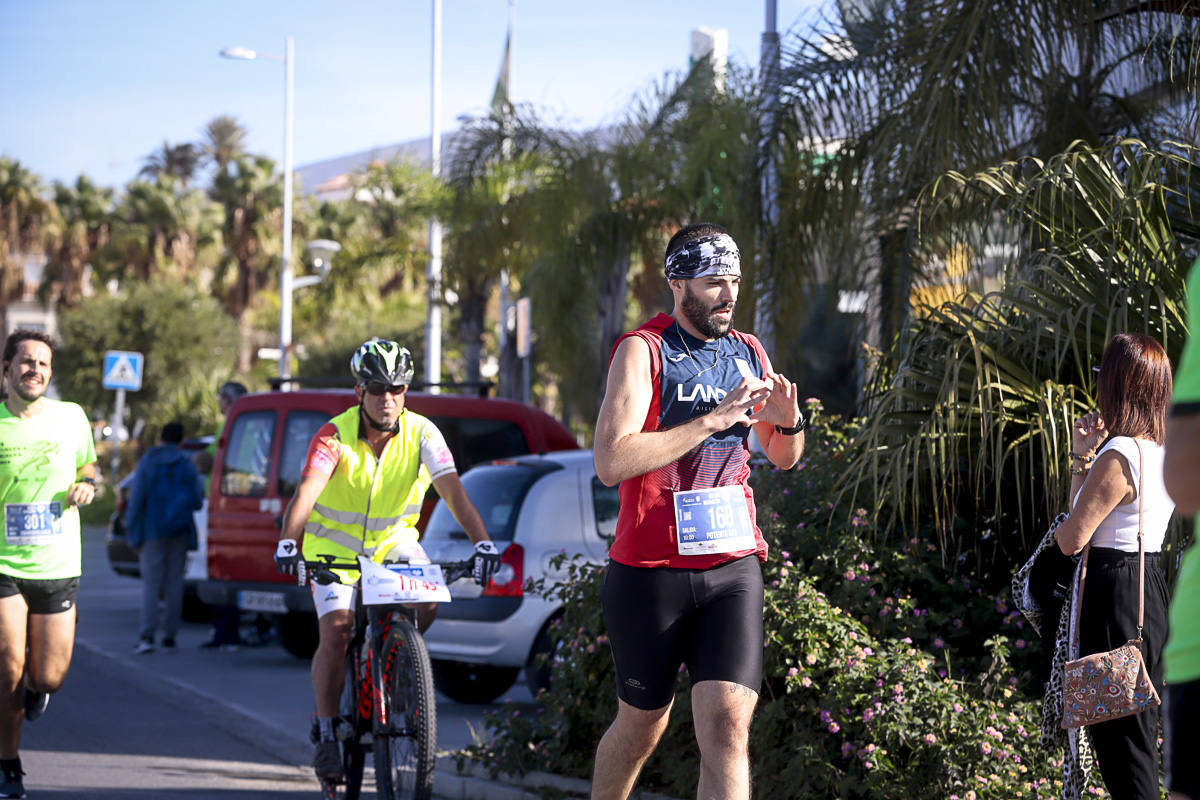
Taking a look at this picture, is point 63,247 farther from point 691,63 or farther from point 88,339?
point 691,63

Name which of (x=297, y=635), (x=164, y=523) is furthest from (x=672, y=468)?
(x=164, y=523)

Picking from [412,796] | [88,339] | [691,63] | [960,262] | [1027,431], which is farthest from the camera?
[88,339]

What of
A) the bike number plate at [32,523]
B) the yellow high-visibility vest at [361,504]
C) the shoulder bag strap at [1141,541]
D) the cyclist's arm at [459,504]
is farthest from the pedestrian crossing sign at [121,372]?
the shoulder bag strap at [1141,541]

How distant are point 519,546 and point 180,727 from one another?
225 centimetres

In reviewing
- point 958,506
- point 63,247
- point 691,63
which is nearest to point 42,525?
point 958,506

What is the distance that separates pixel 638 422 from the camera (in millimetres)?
4293

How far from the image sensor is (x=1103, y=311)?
6648 millimetres

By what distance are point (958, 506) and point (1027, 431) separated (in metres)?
0.51

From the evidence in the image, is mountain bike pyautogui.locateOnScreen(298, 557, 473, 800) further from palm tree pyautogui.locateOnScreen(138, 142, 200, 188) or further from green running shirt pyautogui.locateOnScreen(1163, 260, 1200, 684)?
palm tree pyautogui.locateOnScreen(138, 142, 200, 188)

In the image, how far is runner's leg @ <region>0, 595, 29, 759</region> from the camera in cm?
651

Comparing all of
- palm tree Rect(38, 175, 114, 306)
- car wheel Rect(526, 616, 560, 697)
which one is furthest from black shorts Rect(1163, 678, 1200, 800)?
palm tree Rect(38, 175, 114, 306)

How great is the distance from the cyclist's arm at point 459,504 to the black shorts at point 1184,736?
3.71 metres

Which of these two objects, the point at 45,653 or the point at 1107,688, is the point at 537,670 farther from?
the point at 1107,688

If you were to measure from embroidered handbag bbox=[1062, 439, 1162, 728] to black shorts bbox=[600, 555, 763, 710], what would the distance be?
37.2 inches
